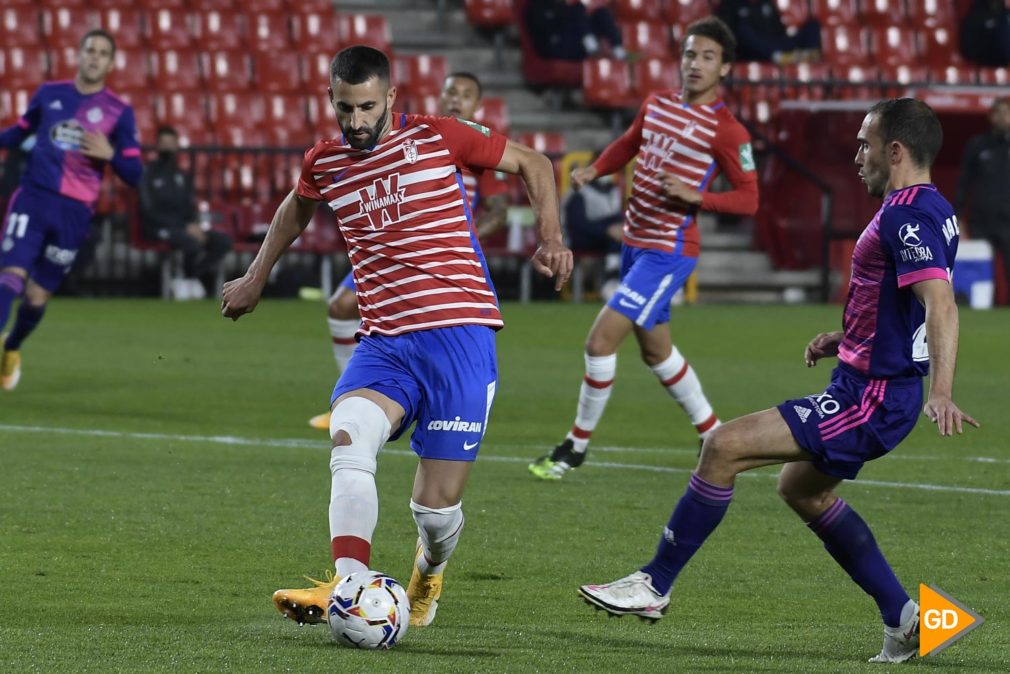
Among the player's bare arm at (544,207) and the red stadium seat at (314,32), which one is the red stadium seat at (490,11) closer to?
the red stadium seat at (314,32)

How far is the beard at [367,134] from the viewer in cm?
553

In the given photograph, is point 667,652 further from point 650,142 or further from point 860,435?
point 650,142

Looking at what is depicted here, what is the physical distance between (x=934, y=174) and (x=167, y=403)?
13.0 m

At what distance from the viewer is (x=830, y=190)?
829 inches

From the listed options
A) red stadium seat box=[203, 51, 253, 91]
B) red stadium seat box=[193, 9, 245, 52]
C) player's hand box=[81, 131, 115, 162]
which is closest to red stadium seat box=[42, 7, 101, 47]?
red stadium seat box=[193, 9, 245, 52]

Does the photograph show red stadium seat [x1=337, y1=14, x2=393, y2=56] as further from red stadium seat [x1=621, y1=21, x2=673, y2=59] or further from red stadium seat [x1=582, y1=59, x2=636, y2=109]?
red stadium seat [x1=621, y1=21, x2=673, y2=59]

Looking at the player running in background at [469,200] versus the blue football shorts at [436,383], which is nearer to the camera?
the blue football shorts at [436,383]

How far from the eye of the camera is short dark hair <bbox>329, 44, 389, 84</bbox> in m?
5.44

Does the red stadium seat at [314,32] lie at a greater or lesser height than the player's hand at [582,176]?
lesser

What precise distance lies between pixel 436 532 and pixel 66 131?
23.0 feet

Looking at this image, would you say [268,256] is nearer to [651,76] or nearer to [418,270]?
[418,270]

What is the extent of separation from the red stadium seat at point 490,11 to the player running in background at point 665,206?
14350 mm

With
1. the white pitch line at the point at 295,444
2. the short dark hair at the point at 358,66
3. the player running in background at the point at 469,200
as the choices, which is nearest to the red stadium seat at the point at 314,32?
the player running in background at the point at 469,200

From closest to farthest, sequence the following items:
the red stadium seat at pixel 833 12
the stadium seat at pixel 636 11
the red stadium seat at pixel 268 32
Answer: the red stadium seat at pixel 268 32, the stadium seat at pixel 636 11, the red stadium seat at pixel 833 12
